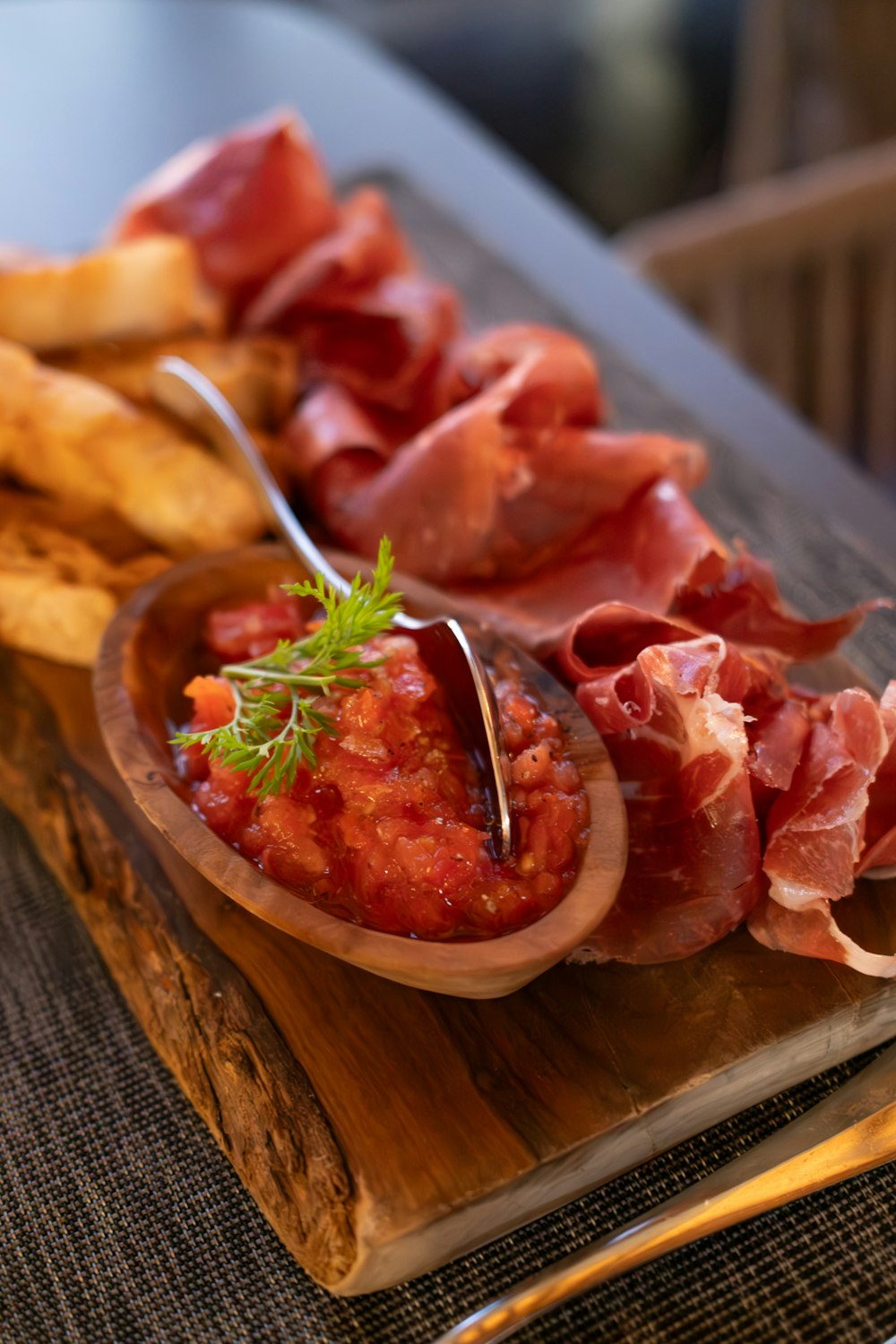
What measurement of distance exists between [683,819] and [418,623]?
333 mm

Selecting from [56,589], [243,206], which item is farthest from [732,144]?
[56,589]

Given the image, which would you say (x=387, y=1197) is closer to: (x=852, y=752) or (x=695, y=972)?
(x=695, y=972)

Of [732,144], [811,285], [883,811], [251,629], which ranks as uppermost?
[251,629]

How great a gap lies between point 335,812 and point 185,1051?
0.28 meters

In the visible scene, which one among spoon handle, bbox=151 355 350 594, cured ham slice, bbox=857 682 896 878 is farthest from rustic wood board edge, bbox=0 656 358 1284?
cured ham slice, bbox=857 682 896 878

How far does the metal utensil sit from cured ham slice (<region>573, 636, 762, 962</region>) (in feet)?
0.45

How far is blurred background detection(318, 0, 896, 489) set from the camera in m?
2.61

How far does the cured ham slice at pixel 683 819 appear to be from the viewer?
1.21m

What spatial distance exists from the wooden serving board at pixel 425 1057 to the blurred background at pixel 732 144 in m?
1.73

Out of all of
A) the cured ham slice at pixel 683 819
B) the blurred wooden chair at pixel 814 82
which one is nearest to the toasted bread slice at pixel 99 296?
the cured ham slice at pixel 683 819

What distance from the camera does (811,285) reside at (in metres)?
2.72

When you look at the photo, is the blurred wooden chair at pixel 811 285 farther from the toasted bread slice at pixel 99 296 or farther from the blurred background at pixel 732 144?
the toasted bread slice at pixel 99 296

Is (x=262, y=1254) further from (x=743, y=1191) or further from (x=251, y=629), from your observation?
(x=251, y=629)

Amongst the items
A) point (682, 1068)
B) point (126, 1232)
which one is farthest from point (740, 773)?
point (126, 1232)
